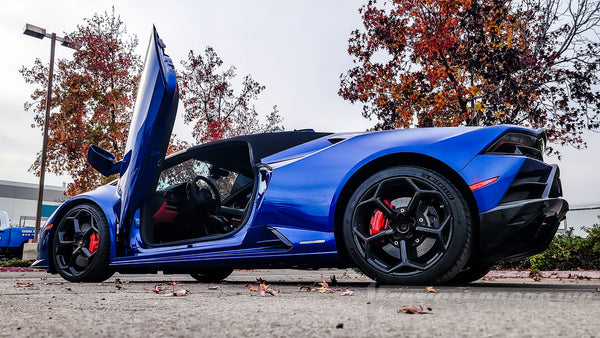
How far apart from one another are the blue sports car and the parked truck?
44.9 ft

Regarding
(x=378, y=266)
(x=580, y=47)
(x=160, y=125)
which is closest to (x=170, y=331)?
(x=378, y=266)

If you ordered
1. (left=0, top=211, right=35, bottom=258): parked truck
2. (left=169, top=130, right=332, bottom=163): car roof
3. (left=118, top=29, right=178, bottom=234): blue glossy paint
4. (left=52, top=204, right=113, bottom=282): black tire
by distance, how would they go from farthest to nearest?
1. (left=0, top=211, right=35, bottom=258): parked truck
2. (left=52, top=204, right=113, bottom=282): black tire
3. (left=118, top=29, right=178, bottom=234): blue glossy paint
4. (left=169, top=130, right=332, bottom=163): car roof

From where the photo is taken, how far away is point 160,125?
4.21 m

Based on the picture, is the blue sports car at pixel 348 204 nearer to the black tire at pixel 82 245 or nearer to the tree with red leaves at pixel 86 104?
the black tire at pixel 82 245

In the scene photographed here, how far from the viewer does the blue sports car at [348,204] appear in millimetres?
3057

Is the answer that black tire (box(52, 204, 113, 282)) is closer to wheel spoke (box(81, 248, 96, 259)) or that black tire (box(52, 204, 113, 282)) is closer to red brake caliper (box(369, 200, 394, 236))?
wheel spoke (box(81, 248, 96, 259))

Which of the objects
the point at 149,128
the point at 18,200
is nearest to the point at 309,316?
the point at 149,128

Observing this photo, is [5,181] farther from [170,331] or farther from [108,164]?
[170,331]

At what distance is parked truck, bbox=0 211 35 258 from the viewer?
16.3 metres

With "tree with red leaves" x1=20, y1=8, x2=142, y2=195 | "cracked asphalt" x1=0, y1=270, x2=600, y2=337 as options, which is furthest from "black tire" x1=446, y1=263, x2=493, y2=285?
"tree with red leaves" x1=20, y1=8, x2=142, y2=195

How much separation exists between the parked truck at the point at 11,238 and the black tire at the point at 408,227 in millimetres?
16345

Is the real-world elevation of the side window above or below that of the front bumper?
above

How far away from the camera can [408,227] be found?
3.17 meters

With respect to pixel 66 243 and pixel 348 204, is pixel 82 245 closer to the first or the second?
pixel 66 243
